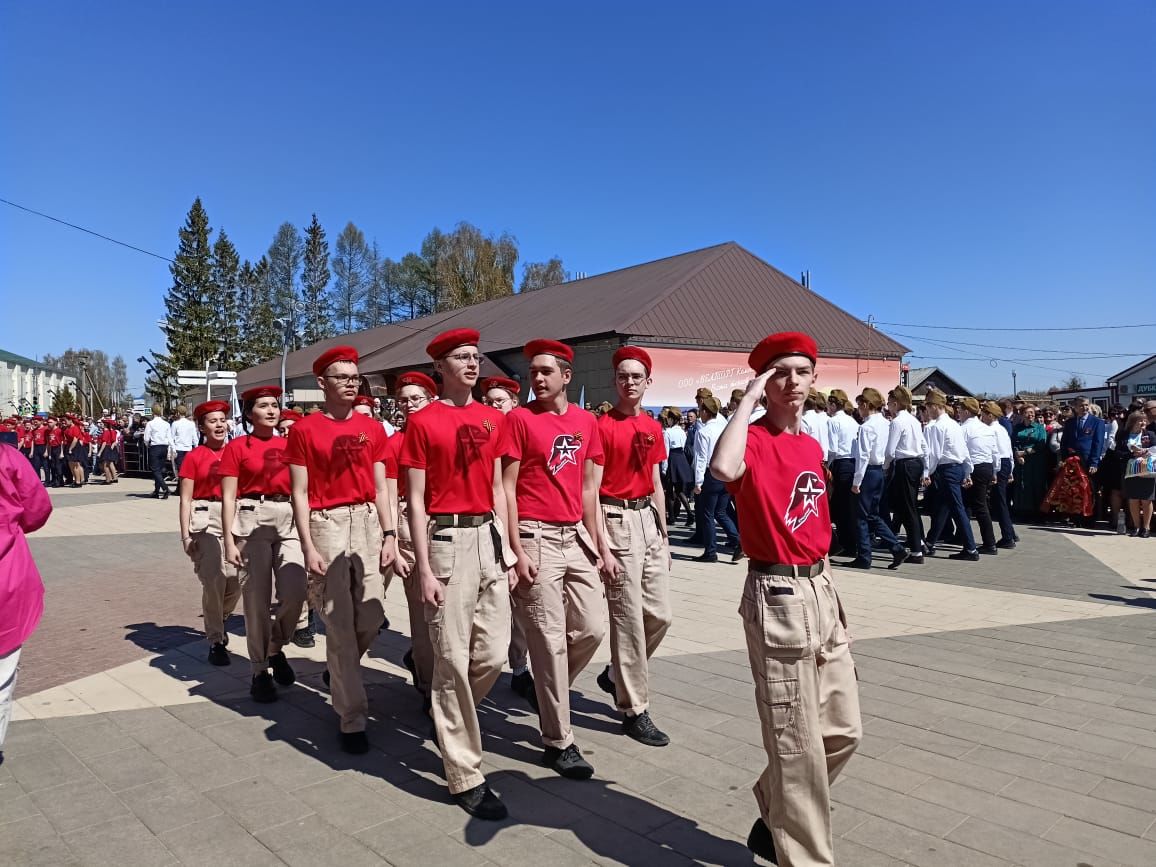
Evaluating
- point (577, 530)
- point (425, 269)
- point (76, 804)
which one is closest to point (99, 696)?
point (76, 804)

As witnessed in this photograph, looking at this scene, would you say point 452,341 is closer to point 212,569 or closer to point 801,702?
point 801,702

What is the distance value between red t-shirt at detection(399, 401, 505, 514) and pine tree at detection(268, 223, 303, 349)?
6633 centimetres

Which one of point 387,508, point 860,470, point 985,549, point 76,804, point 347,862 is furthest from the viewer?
point 985,549

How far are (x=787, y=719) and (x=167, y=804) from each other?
2.80 metres

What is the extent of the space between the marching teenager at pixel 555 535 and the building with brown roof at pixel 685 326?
21829 mm

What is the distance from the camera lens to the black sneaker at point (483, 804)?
11.8ft

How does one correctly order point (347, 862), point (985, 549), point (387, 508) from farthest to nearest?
1. point (985, 549)
2. point (387, 508)
3. point (347, 862)

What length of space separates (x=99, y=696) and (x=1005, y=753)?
5403mm

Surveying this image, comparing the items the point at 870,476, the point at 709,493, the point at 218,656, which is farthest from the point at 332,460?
the point at 870,476

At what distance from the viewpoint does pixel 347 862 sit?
324 centimetres

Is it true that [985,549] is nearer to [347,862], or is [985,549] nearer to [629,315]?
[347,862]

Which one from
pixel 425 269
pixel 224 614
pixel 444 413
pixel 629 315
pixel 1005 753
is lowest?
pixel 1005 753

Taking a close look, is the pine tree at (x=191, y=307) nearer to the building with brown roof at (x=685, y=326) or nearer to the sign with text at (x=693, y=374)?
the building with brown roof at (x=685, y=326)

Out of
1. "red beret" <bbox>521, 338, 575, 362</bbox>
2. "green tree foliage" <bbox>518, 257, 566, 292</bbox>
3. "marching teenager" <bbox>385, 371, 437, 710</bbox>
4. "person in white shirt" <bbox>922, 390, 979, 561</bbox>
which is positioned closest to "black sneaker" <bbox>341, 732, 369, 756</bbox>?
"marching teenager" <bbox>385, 371, 437, 710</bbox>
